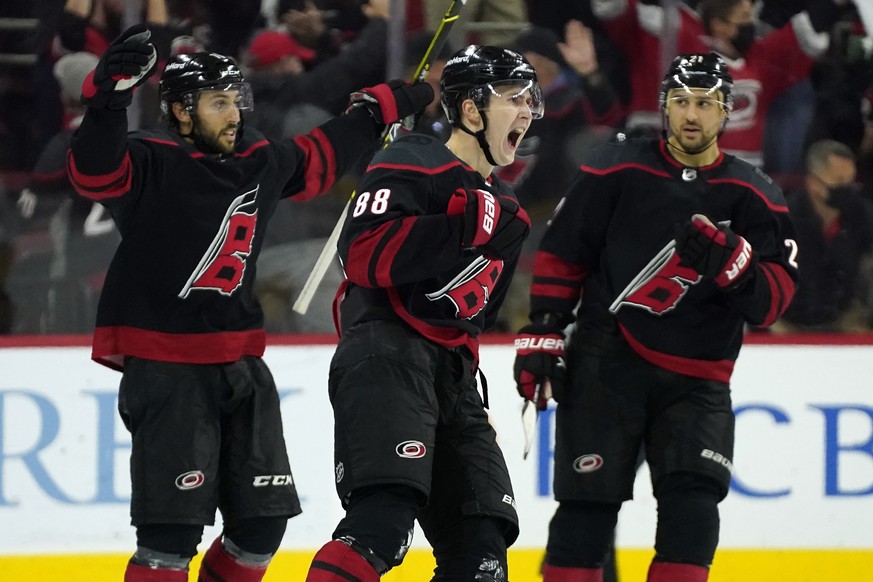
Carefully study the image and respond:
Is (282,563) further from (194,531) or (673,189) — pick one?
(673,189)

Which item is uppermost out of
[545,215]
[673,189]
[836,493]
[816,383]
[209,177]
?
[209,177]

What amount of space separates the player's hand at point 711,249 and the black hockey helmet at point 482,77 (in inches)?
15.5

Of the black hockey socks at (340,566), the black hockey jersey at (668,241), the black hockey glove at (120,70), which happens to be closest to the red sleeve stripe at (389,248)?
the black hockey socks at (340,566)

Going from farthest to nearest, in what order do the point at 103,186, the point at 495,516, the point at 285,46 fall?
the point at 285,46 → the point at 103,186 → the point at 495,516

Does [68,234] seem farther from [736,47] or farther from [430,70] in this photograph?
[736,47]

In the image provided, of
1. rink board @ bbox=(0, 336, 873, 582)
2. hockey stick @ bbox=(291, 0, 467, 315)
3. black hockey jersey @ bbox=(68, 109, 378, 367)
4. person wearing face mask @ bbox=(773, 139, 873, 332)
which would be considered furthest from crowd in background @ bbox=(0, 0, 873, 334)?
black hockey jersey @ bbox=(68, 109, 378, 367)

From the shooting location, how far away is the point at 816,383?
3.98 meters

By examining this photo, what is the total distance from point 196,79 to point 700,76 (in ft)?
3.50

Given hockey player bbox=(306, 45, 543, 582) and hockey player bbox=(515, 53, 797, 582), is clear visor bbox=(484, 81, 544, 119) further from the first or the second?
hockey player bbox=(515, 53, 797, 582)

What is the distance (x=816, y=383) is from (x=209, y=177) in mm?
1868

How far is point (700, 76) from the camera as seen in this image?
123 inches

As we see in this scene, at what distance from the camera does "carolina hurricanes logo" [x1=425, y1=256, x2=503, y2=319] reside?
2.69 metres

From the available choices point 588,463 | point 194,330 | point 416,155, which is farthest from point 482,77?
point 588,463

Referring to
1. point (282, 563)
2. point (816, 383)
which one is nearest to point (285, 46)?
point (282, 563)
